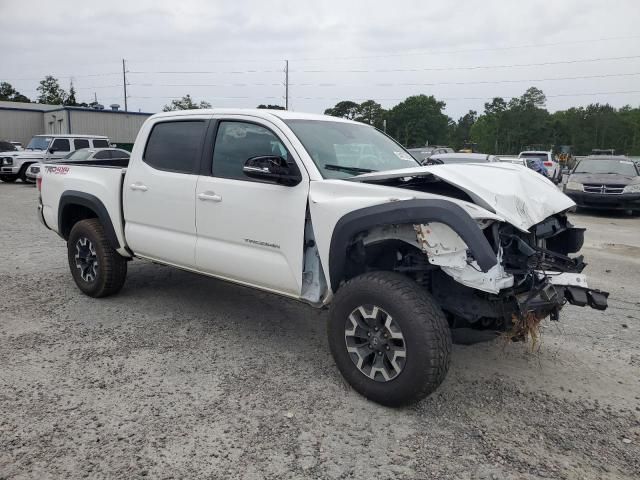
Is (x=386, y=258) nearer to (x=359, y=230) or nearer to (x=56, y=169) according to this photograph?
(x=359, y=230)

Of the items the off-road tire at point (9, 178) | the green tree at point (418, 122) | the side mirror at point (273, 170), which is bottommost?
the off-road tire at point (9, 178)

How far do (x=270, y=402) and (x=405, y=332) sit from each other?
3.36 ft

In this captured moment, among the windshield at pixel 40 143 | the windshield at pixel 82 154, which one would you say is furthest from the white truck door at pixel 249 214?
the windshield at pixel 40 143

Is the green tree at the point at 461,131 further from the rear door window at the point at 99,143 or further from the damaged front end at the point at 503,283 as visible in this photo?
the damaged front end at the point at 503,283

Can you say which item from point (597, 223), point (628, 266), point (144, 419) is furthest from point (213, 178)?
point (597, 223)

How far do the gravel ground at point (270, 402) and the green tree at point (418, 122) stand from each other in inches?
3801

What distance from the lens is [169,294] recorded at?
19.4 feet

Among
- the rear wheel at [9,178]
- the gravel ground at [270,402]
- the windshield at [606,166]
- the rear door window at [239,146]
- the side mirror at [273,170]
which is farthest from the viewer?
the rear wheel at [9,178]

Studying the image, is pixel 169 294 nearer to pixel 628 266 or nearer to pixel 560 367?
pixel 560 367

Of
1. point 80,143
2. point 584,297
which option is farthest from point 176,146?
point 80,143

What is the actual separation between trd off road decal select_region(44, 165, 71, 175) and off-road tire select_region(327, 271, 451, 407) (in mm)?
3854

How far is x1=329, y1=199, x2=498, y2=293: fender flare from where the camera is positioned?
3.00 m

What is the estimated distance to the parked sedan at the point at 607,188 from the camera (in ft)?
42.3

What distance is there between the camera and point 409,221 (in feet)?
10.6
